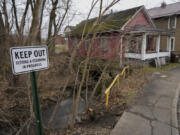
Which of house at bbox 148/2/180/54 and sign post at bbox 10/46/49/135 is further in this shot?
house at bbox 148/2/180/54

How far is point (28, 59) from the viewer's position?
1868 mm

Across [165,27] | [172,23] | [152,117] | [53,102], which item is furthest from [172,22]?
[53,102]

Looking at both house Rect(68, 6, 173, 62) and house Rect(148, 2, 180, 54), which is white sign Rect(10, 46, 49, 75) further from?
house Rect(148, 2, 180, 54)

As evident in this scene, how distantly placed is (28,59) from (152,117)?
12.1 feet

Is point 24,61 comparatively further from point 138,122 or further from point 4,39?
point 4,39

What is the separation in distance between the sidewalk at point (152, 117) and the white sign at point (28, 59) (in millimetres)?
2461

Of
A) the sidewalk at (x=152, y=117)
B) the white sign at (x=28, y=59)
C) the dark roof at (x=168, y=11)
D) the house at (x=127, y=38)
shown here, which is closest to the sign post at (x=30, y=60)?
the white sign at (x=28, y=59)

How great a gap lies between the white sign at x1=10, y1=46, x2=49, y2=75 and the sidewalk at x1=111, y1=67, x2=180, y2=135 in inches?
96.9

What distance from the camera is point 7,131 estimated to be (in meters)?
4.77

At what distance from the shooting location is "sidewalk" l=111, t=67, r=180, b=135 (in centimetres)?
325

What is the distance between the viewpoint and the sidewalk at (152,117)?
3251mm

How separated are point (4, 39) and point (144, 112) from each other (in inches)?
273

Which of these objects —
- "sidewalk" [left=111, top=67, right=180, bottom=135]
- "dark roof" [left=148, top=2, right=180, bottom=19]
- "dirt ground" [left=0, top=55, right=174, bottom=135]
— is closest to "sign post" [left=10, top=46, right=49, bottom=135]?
"dirt ground" [left=0, top=55, right=174, bottom=135]

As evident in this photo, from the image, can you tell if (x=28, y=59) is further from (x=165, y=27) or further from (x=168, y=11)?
(x=168, y=11)
